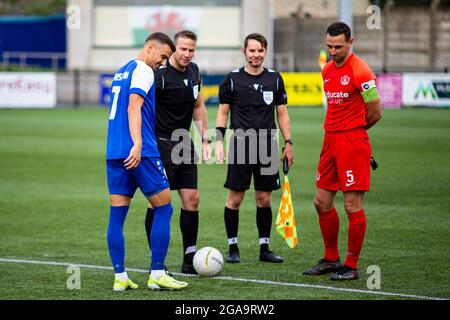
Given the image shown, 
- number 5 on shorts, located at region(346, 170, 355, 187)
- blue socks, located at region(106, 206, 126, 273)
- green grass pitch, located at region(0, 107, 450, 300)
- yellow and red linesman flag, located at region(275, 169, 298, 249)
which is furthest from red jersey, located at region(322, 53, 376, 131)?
blue socks, located at region(106, 206, 126, 273)

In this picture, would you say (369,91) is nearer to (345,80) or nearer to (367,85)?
(367,85)

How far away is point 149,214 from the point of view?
31.3ft

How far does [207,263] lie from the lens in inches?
351

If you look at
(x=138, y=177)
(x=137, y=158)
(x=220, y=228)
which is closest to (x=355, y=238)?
(x=138, y=177)

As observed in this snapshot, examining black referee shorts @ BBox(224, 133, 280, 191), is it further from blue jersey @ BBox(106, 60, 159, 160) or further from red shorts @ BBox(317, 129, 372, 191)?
blue jersey @ BBox(106, 60, 159, 160)

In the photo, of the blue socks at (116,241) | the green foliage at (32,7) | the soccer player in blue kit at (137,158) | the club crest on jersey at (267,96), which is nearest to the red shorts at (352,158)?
the club crest on jersey at (267,96)

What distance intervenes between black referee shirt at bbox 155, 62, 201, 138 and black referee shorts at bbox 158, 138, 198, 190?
0.10 meters

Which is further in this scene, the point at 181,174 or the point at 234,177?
the point at 234,177

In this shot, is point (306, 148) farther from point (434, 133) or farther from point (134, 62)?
point (134, 62)

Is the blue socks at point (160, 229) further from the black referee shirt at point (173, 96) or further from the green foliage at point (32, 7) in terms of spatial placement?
the green foliage at point (32, 7)

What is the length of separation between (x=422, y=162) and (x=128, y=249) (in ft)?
32.2

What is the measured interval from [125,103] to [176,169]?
4.53ft

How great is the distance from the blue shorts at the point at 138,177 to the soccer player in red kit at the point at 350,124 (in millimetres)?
1698
